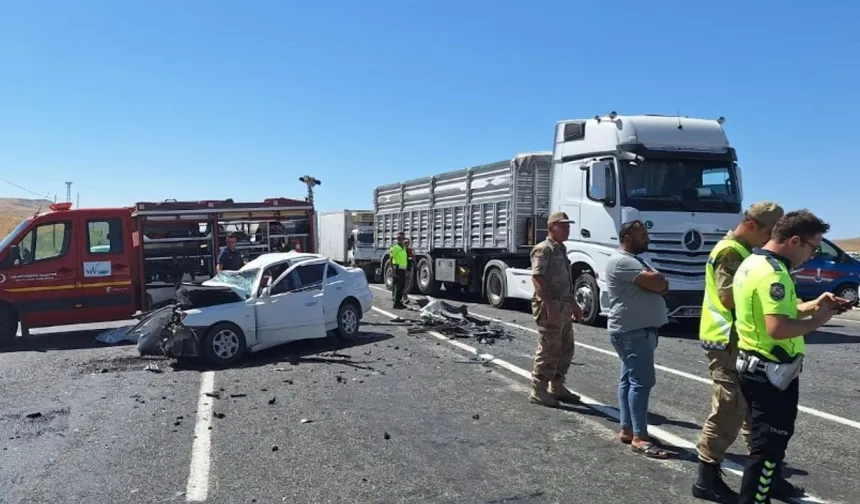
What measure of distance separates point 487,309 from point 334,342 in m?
5.83

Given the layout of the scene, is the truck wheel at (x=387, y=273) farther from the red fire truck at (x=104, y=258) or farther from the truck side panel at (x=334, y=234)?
the truck side panel at (x=334, y=234)

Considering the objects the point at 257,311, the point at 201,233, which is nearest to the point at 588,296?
the point at 257,311

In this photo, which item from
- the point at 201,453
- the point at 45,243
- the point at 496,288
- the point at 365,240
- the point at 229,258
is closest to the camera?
the point at 201,453

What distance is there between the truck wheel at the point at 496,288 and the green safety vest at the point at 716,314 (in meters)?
11.6

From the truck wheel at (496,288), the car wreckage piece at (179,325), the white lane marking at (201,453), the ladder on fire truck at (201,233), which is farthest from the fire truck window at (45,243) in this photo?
the truck wheel at (496,288)

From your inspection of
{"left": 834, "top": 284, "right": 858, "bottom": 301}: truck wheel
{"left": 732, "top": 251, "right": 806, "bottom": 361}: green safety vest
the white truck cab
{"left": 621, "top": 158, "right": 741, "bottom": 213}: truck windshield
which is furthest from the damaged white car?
{"left": 834, "top": 284, "right": 858, "bottom": 301}: truck wheel

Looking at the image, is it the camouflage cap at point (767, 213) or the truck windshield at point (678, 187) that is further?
the truck windshield at point (678, 187)

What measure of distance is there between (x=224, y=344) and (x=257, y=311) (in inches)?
26.2

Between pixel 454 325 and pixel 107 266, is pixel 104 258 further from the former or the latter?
pixel 454 325

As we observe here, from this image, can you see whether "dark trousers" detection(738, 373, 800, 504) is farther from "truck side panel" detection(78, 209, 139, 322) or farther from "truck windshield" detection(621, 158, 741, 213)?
"truck side panel" detection(78, 209, 139, 322)

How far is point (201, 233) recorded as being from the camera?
1458 cm

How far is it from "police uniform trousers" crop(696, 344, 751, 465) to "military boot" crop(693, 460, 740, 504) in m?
0.05

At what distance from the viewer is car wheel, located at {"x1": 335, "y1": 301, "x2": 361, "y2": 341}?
11.5 meters

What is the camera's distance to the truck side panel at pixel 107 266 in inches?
493
